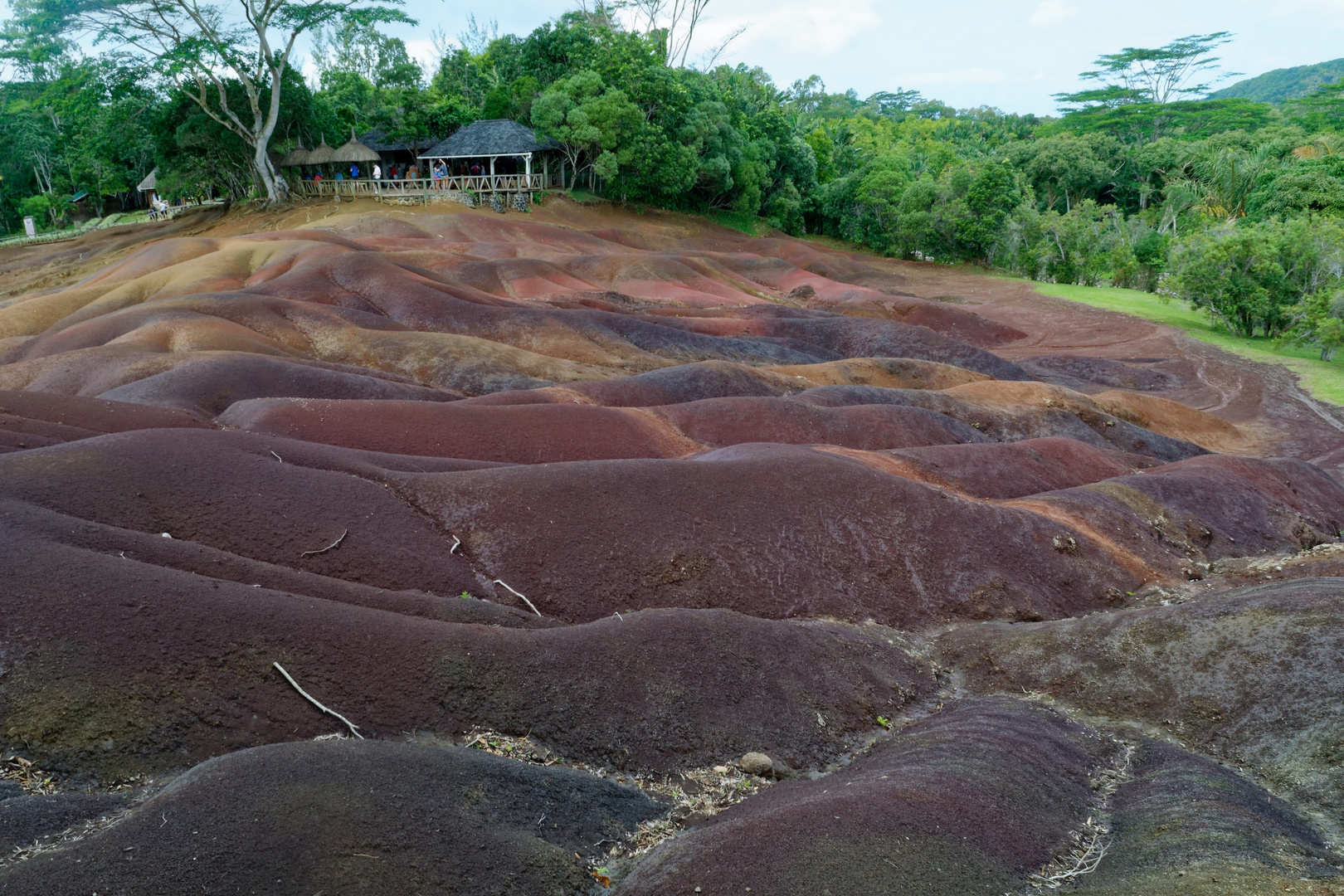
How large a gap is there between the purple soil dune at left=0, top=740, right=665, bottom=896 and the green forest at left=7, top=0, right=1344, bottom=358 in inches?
1602

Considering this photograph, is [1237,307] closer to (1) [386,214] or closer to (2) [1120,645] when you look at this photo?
(2) [1120,645]

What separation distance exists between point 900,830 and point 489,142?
186ft

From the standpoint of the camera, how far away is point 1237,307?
42750mm

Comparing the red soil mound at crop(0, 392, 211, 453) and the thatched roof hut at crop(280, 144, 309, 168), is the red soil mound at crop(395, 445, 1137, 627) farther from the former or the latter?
the thatched roof hut at crop(280, 144, 309, 168)

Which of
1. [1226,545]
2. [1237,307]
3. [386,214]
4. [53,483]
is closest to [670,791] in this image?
[53,483]

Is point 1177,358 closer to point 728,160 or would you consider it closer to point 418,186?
point 728,160

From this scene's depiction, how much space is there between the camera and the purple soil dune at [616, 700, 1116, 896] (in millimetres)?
7297

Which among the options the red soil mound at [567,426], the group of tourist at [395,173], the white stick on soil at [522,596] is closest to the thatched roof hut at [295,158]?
the group of tourist at [395,173]

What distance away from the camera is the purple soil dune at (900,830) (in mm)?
7297

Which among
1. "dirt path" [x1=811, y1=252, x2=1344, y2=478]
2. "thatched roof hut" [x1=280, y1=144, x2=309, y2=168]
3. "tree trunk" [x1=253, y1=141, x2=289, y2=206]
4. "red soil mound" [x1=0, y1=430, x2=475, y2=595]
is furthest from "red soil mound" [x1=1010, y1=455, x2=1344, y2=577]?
"thatched roof hut" [x1=280, y1=144, x2=309, y2=168]

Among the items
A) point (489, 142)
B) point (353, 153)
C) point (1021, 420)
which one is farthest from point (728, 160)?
point (1021, 420)

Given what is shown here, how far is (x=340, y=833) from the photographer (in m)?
Answer: 7.06

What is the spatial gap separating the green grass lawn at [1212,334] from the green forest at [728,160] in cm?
93

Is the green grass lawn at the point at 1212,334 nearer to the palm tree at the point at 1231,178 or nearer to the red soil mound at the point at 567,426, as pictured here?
the palm tree at the point at 1231,178
